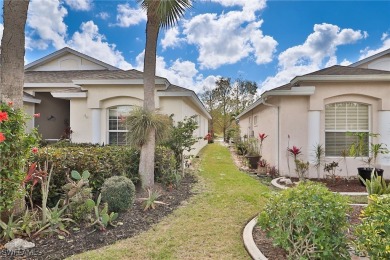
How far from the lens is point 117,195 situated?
16.9 ft

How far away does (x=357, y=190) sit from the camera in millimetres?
8227

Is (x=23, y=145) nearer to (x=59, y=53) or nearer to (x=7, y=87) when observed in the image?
(x=7, y=87)

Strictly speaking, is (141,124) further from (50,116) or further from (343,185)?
(50,116)

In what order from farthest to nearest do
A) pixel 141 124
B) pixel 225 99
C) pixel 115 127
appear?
pixel 225 99
pixel 115 127
pixel 141 124

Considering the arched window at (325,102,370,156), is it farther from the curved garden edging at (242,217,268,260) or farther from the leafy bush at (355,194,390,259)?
the leafy bush at (355,194,390,259)

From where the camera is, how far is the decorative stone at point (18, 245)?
3.69 metres

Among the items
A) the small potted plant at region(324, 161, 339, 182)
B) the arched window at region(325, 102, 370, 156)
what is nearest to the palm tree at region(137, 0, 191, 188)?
the small potted plant at region(324, 161, 339, 182)

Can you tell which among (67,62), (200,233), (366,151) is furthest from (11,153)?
(67,62)

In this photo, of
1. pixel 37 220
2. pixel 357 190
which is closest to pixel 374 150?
pixel 357 190

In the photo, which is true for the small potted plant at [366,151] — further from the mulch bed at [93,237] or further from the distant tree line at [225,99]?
the distant tree line at [225,99]

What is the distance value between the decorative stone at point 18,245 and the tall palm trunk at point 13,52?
238 cm

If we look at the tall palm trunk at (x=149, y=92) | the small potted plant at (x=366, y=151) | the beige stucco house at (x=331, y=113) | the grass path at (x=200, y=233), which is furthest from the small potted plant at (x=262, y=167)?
the tall palm trunk at (x=149, y=92)

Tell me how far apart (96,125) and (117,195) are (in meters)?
7.15

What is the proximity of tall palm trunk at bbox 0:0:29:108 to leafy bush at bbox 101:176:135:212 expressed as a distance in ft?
7.60
